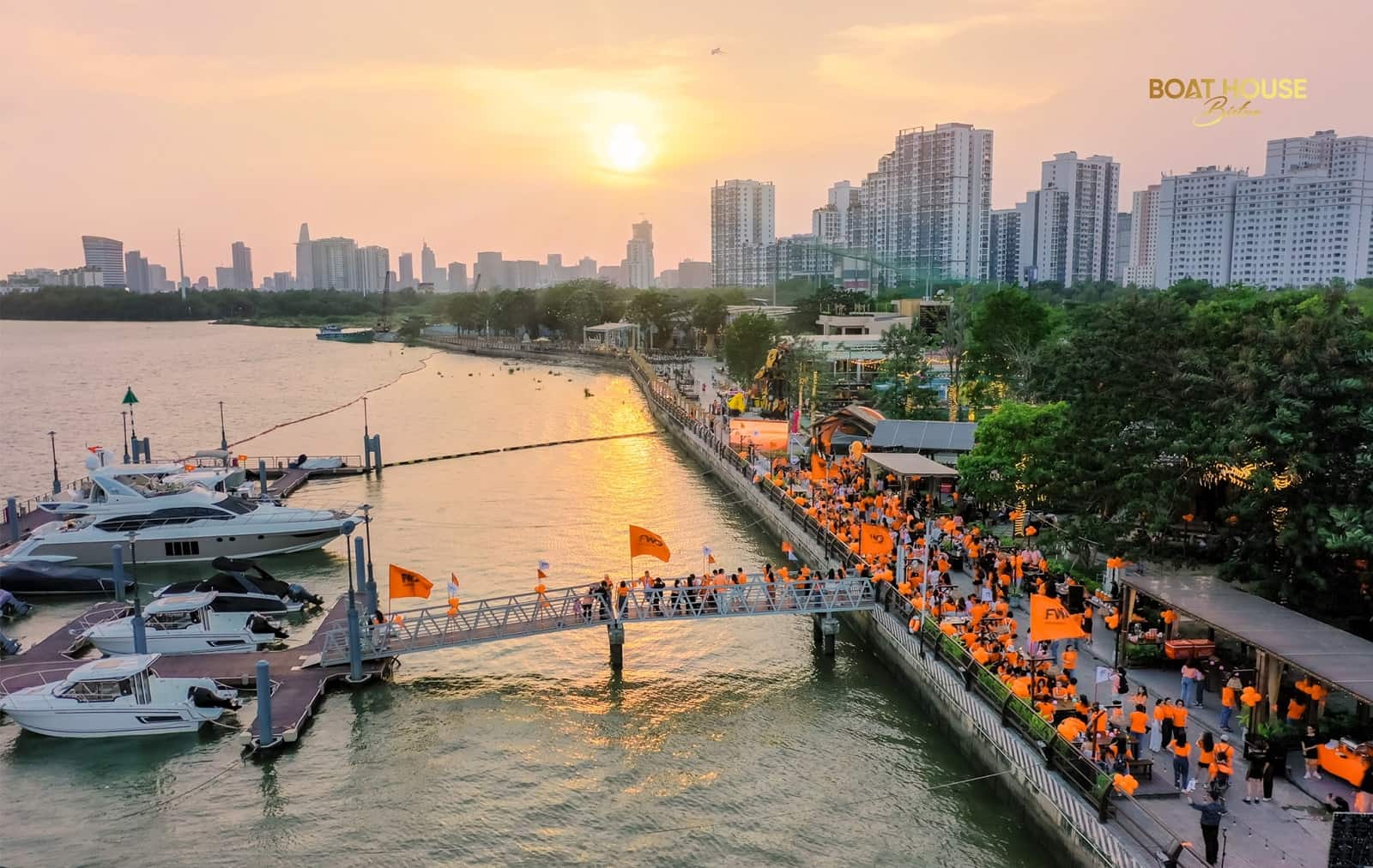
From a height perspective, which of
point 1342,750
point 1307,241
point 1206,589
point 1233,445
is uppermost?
point 1307,241

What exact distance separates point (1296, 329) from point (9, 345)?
205944 mm

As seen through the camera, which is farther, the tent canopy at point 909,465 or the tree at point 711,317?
the tree at point 711,317

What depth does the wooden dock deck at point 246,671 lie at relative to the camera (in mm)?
19406

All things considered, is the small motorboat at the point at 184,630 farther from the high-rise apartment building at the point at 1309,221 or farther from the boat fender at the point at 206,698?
the high-rise apartment building at the point at 1309,221

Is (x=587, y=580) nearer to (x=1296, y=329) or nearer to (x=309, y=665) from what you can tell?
(x=309, y=665)

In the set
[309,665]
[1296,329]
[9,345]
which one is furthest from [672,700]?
[9,345]

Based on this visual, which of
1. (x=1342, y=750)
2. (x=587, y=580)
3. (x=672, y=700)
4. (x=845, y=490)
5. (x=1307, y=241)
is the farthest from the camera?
(x=1307, y=241)

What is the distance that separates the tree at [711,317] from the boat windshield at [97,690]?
96.0m

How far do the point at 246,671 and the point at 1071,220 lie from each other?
168m

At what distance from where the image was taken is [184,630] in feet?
74.4

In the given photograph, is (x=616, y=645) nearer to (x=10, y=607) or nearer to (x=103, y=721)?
(x=103, y=721)

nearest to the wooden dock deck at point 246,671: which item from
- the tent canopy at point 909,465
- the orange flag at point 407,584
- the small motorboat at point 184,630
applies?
the small motorboat at point 184,630

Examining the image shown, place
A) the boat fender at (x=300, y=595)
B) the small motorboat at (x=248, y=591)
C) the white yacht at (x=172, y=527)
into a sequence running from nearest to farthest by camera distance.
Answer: the small motorboat at (x=248, y=591), the boat fender at (x=300, y=595), the white yacht at (x=172, y=527)

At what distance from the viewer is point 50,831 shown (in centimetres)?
1619
